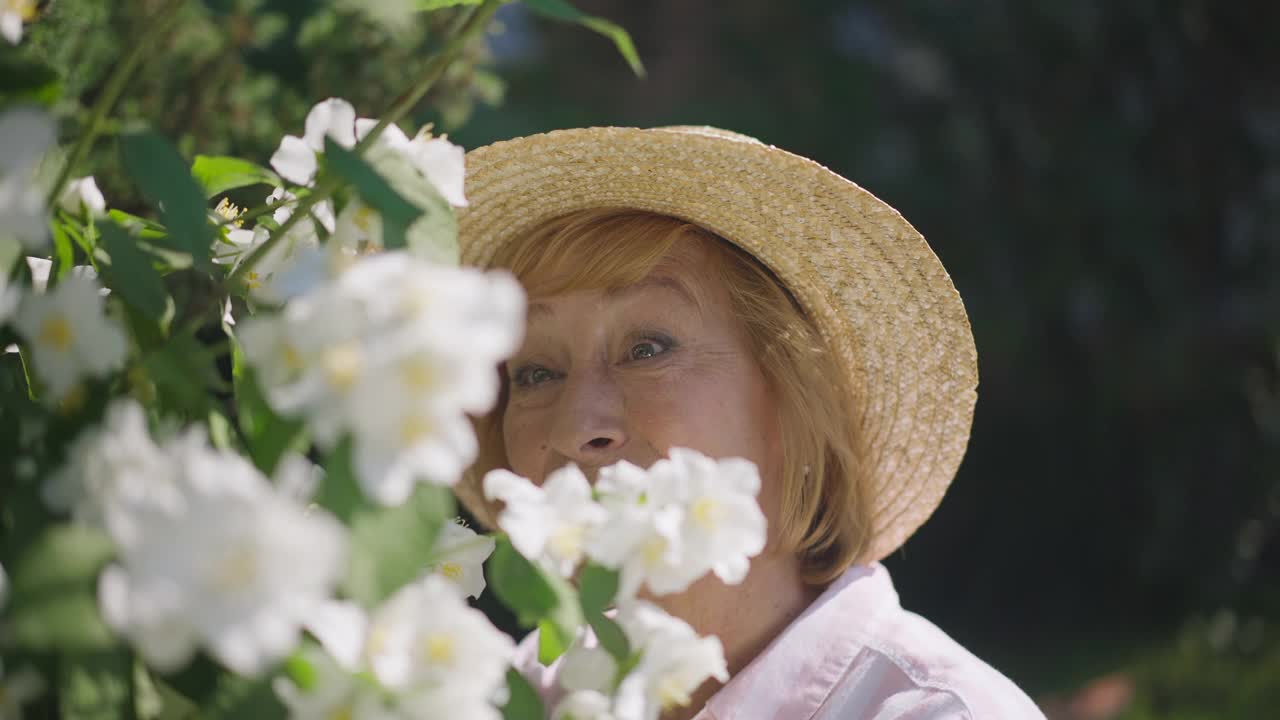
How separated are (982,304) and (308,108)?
457 cm

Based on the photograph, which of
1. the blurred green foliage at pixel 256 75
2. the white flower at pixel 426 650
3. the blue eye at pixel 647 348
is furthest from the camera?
the blurred green foliage at pixel 256 75

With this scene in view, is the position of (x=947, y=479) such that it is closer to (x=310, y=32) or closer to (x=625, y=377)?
(x=625, y=377)

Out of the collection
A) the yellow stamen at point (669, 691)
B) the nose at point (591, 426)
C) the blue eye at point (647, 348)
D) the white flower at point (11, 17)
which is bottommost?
the nose at point (591, 426)

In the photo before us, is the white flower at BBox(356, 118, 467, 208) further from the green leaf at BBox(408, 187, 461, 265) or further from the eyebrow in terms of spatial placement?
→ the eyebrow

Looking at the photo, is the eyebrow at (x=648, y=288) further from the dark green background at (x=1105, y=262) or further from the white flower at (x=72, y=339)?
the dark green background at (x=1105, y=262)

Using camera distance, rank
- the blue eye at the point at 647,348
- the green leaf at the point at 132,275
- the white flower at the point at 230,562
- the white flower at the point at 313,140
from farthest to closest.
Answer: the blue eye at the point at 647,348 → the white flower at the point at 313,140 → the green leaf at the point at 132,275 → the white flower at the point at 230,562

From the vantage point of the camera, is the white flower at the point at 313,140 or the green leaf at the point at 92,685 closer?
the green leaf at the point at 92,685

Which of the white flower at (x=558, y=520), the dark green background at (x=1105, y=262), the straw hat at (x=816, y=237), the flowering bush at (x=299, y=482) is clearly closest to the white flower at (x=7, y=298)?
the flowering bush at (x=299, y=482)

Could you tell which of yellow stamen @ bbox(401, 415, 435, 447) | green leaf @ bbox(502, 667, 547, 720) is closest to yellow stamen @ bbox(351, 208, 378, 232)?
yellow stamen @ bbox(401, 415, 435, 447)

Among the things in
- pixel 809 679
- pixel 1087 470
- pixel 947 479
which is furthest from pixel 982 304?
pixel 809 679

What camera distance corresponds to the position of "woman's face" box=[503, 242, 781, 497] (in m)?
1.71

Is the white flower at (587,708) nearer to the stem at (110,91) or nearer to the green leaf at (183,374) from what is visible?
the green leaf at (183,374)

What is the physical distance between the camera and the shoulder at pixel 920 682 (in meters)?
1.56

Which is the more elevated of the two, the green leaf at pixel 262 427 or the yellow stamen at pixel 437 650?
the green leaf at pixel 262 427
